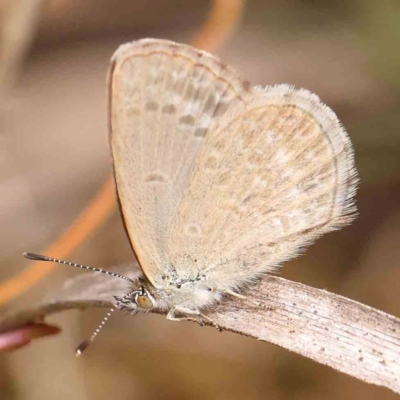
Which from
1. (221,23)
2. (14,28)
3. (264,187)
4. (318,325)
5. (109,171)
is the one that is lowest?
(318,325)

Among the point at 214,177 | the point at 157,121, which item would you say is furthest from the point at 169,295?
the point at 157,121

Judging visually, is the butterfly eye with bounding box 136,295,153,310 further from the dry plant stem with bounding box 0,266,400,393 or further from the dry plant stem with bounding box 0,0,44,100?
the dry plant stem with bounding box 0,0,44,100

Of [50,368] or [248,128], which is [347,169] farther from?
[50,368]

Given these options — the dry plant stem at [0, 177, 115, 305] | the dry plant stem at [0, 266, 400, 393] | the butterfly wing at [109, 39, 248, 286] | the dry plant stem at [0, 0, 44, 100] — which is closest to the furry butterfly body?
the butterfly wing at [109, 39, 248, 286]

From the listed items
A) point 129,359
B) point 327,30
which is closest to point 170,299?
point 129,359

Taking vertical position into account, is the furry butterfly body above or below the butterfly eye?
above

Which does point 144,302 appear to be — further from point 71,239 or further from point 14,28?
point 14,28
